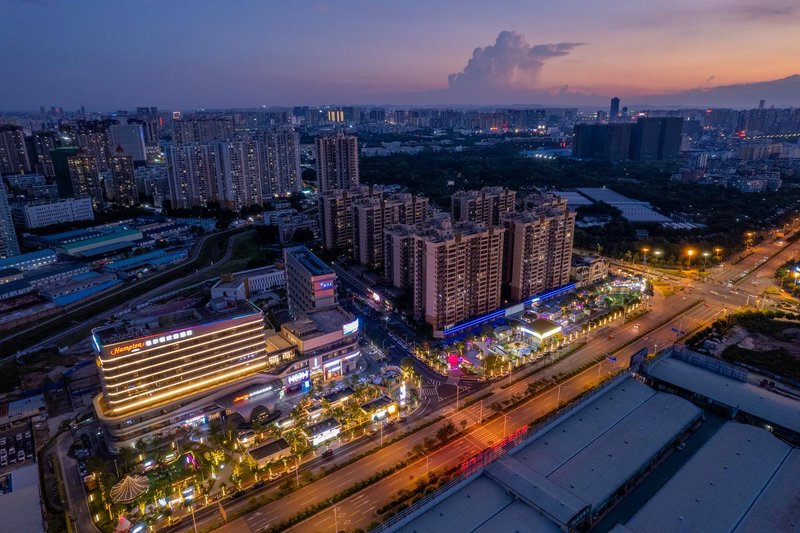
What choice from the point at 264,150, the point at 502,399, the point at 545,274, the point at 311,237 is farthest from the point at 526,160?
the point at 502,399

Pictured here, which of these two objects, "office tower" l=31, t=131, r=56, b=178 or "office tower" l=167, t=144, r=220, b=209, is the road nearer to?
"office tower" l=167, t=144, r=220, b=209

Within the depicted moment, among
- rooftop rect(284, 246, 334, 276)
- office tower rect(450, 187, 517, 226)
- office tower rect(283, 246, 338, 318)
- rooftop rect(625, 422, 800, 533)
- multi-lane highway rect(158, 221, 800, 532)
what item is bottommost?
multi-lane highway rect(158, 221, 800, 532)

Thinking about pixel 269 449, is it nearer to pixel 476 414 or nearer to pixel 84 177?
pixel 476 414

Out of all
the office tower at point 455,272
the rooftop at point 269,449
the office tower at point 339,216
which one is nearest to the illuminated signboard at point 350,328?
the office tower at point 455,272

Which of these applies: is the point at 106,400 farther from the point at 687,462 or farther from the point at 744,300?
the point at 744,300

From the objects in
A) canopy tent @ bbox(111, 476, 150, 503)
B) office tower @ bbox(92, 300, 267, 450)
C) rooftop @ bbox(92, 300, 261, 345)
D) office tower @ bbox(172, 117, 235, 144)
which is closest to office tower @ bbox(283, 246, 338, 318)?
rooftop @ bbox(92, 300, 261, 345)

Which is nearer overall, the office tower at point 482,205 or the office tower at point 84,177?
the office tower at point 482,205

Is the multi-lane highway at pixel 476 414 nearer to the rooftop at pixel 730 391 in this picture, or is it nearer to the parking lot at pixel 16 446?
the rooftop at pixel 730 391
